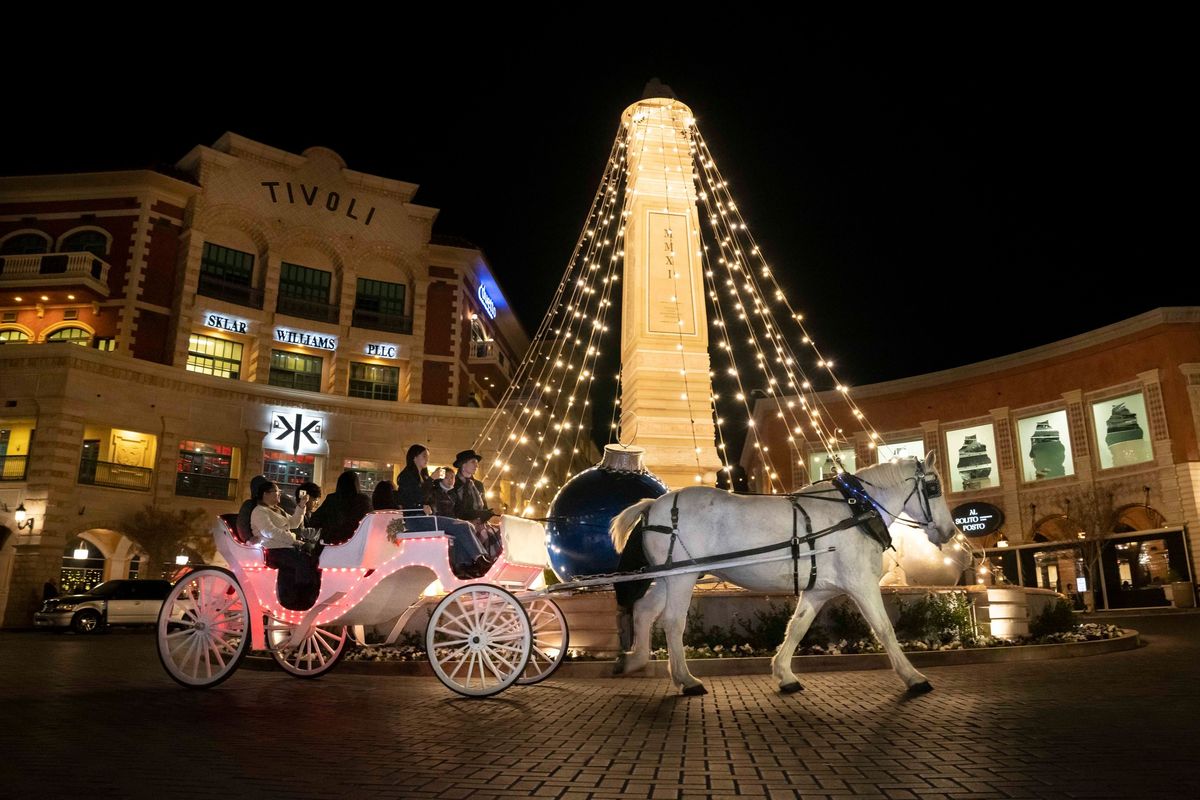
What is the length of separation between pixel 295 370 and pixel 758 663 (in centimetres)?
3321

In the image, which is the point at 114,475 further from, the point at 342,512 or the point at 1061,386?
the point at 1061,386

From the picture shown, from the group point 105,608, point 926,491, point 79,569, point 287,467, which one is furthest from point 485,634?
point 287,467

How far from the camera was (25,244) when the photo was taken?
34938mm

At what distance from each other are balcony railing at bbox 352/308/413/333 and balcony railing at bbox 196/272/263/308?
4.57 metres

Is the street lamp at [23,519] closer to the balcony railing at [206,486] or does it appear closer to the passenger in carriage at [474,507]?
the balcony railing at [206,486]

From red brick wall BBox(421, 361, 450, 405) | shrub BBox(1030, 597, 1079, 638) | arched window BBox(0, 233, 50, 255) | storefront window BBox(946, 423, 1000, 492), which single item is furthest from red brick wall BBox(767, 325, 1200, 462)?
arched window BBox(0, 233, 50, 255)

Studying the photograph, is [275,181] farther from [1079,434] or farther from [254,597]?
[1079,434]

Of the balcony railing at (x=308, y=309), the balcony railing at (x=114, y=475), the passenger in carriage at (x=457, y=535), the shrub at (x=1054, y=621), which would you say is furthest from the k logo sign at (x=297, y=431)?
the shrub at (x=1054, y=621)

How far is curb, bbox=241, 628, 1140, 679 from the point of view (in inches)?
373

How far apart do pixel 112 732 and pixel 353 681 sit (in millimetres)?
3844

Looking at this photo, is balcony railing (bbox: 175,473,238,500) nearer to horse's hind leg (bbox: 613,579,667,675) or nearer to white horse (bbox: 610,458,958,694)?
horse's hind leg (bbox: 613,579,667,675)

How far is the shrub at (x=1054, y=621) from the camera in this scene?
12.6 meters

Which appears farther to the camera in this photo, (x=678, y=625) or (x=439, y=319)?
(x=439, y=319)

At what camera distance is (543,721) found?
19.8 feet
